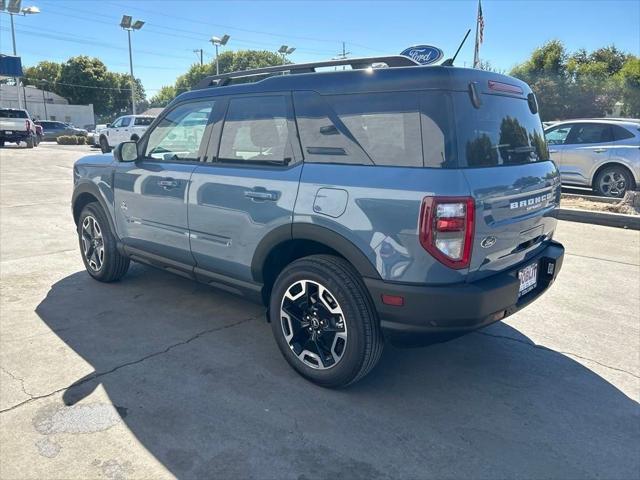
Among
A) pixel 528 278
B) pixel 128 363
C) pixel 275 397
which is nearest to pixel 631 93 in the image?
pixel 528 278

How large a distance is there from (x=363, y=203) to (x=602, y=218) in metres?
7.05

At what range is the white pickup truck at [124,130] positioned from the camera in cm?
2355

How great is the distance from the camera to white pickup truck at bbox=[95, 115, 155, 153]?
927 inches

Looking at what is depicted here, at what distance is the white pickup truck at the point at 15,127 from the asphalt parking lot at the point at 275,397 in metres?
23.6

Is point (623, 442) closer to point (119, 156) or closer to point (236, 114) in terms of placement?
point (236, 114)

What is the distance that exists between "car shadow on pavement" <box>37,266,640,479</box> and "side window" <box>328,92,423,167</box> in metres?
1.47

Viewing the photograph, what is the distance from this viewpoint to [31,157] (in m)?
19.3

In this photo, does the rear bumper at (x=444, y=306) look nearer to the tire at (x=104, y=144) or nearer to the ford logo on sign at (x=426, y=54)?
the ford logo on sign at (x=426, y=54)

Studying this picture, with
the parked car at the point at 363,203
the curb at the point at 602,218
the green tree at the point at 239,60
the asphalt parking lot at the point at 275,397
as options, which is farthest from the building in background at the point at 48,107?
the parked car at the point at 363,203

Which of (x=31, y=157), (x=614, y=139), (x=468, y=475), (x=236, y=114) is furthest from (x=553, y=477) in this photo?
(x=31, y=157)

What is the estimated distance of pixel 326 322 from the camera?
10.1ft

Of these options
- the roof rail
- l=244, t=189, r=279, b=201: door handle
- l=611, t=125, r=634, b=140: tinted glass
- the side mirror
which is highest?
the roof rail

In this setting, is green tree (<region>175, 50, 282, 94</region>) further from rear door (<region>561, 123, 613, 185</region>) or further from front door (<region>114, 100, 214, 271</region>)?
front door (<region>114, 100, 214, 271</region>)

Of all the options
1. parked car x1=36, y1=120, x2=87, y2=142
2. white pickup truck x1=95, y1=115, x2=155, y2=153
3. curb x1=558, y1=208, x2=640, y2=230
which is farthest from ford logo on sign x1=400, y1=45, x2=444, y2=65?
parked car x1=36, y1=120, x2=87, y2=142
